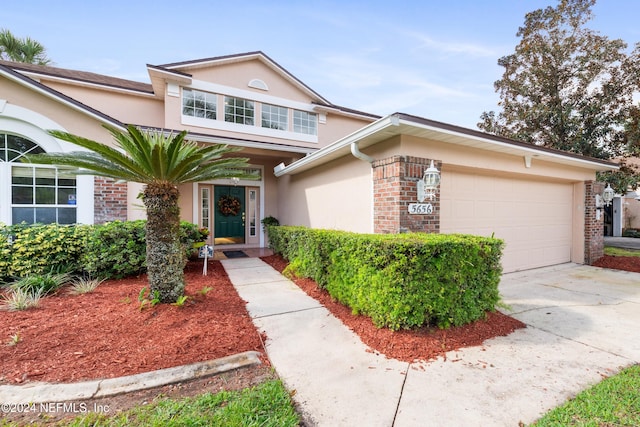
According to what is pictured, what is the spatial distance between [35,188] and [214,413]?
25.8 feet

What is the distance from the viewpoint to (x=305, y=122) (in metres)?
12.3

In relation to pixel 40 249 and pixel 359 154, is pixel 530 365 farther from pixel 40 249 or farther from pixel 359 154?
pixel 40 249

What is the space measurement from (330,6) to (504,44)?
9.50 metres

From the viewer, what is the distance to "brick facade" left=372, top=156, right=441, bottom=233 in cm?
445

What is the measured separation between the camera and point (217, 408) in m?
2.13

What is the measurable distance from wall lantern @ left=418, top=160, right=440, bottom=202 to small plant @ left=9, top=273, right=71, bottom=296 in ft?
20.8

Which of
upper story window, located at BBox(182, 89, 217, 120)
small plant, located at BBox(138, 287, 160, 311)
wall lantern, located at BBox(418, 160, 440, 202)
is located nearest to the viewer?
small plant, located at BBox(138, 287, 160, 311)

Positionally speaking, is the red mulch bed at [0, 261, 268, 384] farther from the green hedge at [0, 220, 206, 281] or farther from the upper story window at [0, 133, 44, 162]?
A: the upper story window at [0, 133, 44, 162]

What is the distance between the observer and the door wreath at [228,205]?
10031 millimetres

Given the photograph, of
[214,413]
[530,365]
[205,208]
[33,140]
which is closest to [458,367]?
[530,365]

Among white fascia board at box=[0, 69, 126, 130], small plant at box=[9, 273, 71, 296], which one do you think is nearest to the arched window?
white fascia board at box=[0, 69, 126, 130]

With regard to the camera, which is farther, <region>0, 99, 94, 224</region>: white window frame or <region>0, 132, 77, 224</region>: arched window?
<region>0, 132, 77, 224</region>: arched window

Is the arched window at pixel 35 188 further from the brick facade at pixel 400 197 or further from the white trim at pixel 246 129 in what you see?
the brick facade at pixel 400 197

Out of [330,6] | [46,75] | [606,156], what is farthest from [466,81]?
[46,75]
